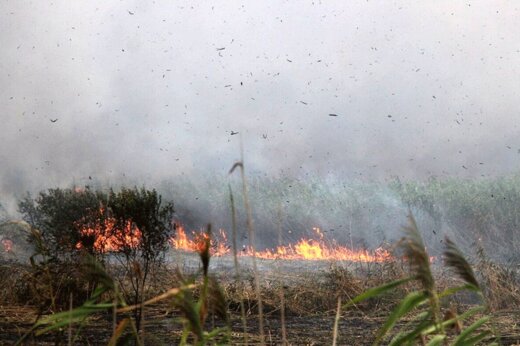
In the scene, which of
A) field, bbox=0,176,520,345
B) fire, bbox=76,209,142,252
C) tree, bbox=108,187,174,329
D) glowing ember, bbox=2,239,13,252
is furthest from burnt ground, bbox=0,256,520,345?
glowing ember, bbox=2,239,13,252

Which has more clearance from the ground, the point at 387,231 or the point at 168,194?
the point at 168,194

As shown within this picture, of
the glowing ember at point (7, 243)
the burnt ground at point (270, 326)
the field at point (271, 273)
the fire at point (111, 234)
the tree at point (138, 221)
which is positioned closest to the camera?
the field at point (271, 273)

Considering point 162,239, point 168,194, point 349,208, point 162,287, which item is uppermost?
point 168,194

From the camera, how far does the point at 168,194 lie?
24.3 metres

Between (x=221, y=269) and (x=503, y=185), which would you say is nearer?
(x=221, y=269)

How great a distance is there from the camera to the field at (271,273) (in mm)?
1832

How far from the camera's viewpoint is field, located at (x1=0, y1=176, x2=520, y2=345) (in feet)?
6.01

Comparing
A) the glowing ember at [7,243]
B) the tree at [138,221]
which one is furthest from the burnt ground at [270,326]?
the glowing ember at [7,243]

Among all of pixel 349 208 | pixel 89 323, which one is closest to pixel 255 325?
pixel 89 323

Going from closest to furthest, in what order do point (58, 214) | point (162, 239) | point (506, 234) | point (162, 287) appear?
point (162, 287)
point (162, 239)
point (58, 214)
point (506, 234)

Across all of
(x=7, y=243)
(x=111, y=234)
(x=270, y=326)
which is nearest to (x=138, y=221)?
(x=111, y=234)

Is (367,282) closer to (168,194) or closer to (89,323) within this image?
(89,323)

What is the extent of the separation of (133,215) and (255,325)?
3.28m

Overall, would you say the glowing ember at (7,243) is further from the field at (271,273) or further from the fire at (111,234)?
the fire at (111,234)
